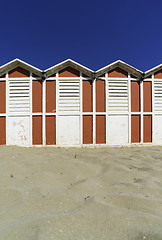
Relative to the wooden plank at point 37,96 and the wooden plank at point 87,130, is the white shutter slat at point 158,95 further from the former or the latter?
the wooden plank at point 37,96

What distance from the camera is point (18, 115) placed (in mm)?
5523

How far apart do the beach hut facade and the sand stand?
131 inches

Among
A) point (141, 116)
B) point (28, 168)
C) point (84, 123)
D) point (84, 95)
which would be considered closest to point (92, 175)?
point (28, 168)

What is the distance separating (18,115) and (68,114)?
244 centimetres

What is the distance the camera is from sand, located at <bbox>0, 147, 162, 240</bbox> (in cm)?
102

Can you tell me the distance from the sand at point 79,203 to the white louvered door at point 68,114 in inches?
128

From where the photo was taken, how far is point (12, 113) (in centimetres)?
553

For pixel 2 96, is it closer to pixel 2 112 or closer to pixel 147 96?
pixel 2 112

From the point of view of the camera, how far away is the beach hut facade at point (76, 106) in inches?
219

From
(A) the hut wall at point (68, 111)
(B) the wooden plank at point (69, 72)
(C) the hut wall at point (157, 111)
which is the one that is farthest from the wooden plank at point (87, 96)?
(C) the hut wall at point (157, 111)

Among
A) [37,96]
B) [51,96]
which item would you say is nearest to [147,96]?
[51,96]

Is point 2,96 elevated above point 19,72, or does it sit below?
below

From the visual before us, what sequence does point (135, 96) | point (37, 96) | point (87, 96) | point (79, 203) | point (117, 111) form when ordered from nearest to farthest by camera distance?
point (79, 203), point (37, 96), point (87, 96), point (117, 111), point (135, 96)

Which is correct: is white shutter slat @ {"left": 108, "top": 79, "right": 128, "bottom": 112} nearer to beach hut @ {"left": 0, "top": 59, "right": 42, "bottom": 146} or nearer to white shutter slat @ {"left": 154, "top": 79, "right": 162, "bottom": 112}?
white shutter slat @ {"left": 154, "top": 79, "right": 162, "bottom": 112}
